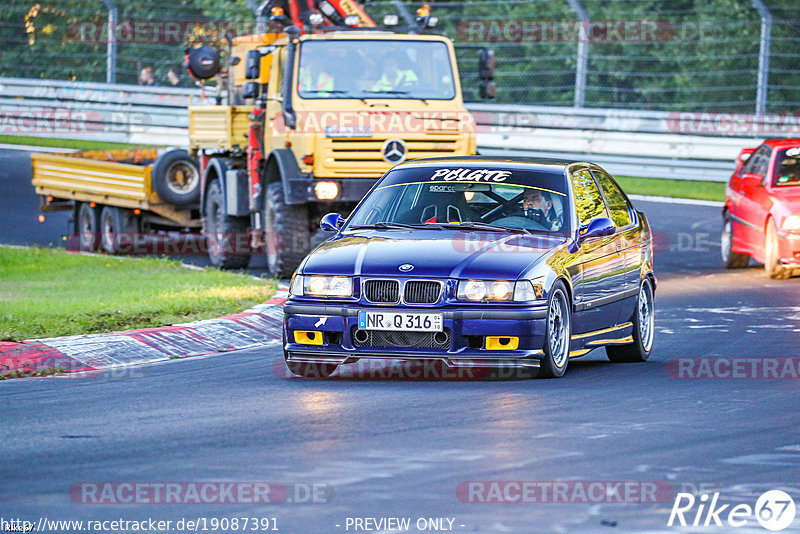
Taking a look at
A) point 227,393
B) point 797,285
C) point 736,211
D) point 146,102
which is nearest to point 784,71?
point 736,211

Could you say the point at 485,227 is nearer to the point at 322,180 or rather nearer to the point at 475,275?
the point at 475,275

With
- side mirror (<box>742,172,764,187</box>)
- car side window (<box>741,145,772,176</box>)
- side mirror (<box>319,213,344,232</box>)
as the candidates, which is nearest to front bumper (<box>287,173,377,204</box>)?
side mirror (<box>742,172,764,187</box>)

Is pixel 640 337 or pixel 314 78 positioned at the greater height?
pixel 314 78

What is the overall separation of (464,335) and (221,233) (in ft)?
34.9

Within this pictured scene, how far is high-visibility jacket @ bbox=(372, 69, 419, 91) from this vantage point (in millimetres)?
18125

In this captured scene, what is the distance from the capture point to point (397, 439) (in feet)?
27.0

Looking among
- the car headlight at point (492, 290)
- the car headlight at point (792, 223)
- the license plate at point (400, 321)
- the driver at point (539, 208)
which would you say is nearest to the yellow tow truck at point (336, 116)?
the car headlight at point (792, 223)

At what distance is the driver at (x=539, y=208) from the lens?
1120 cm

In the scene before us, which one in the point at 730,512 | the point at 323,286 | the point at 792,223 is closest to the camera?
the point at 730,512

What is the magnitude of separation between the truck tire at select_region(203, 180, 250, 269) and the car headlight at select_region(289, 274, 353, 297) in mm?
9878

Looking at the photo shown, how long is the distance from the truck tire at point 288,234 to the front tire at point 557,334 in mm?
7895

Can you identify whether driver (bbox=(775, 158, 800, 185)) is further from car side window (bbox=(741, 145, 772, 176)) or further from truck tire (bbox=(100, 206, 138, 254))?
truck tire (bbox=(100, 206, 138, 254))

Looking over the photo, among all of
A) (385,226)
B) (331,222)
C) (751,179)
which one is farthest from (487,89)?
(385,226)

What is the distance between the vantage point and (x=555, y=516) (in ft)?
21.5
